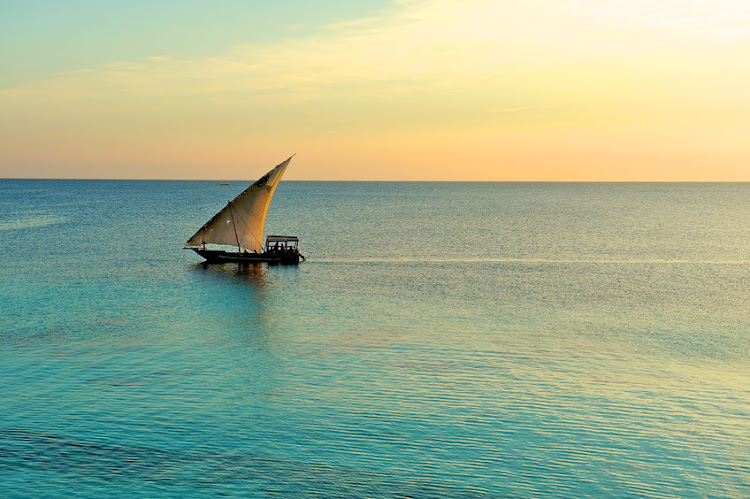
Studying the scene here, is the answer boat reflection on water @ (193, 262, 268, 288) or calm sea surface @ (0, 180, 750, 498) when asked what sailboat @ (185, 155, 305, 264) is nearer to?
boat reflection on water @ (193, 262, 268, 288)

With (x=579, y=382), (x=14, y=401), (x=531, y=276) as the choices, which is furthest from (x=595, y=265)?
(x=14, y=401)

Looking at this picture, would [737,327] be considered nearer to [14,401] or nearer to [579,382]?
[579,382]

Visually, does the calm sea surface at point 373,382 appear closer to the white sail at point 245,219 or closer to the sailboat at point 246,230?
the sailboat at point 246,230

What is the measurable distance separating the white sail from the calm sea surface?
6.25m

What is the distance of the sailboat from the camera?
303ft

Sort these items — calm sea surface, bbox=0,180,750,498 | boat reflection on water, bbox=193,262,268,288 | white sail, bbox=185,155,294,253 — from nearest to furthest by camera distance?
calm sea surface, bbox=0,180,750,498, boat reflection on water, bbox=193,262,268,288, white sail, bbox=185,155,294,253

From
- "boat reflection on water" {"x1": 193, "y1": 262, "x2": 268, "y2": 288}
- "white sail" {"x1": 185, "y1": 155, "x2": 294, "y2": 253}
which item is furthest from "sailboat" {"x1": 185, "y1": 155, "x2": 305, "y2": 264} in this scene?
"boat reflection on water" {"x1": 193, "y1": 262, "x2": 268, "y2": 288}

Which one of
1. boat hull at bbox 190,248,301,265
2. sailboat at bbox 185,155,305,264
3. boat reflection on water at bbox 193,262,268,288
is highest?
sailboat at bbox 185,155,305,264

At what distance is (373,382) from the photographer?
4241cm

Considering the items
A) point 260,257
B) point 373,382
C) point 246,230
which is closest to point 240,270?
point 260,257

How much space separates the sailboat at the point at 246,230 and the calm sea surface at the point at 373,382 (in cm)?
472

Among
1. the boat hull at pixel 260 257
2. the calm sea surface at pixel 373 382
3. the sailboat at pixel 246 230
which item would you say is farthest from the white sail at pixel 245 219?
the calm sea surface at pixel 373 382

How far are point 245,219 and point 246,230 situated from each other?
6.22ft

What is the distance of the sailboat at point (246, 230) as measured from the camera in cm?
9225
